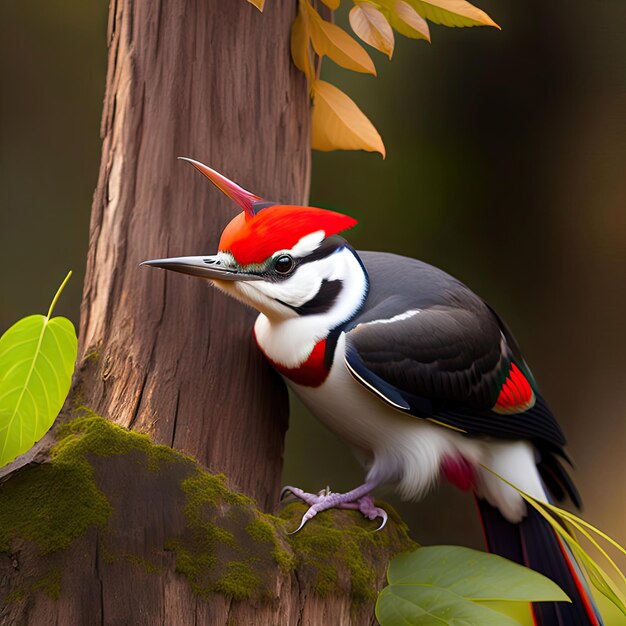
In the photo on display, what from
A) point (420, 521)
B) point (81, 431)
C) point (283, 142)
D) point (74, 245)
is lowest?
point (420, 521)

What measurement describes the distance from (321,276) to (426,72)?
119cm

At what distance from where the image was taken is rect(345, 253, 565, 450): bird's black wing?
116 cm

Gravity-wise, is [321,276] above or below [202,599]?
above

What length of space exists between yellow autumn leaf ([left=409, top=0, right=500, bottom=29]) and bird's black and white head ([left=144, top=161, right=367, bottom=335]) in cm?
36

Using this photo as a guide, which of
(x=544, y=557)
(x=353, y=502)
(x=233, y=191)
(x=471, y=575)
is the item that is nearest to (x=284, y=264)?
(x=233, y=191)

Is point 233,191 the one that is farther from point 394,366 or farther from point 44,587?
point 44,587

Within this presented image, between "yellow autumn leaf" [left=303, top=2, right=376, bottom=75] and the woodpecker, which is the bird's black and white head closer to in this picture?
the woodpecker

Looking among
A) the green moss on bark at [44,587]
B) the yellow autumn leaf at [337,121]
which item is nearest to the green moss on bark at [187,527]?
the green moss on bark at [44,587]

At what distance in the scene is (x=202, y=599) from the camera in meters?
1.04

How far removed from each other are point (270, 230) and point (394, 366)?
224mm

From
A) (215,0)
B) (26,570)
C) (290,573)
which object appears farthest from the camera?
(215,0)

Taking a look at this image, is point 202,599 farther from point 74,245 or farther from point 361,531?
point 74,245

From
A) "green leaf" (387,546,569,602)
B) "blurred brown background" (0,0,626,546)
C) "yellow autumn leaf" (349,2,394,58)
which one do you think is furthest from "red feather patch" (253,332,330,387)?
"blurred brown background" (0,0,626,546)

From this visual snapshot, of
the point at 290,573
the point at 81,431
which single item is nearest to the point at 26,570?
the point at 81,431
